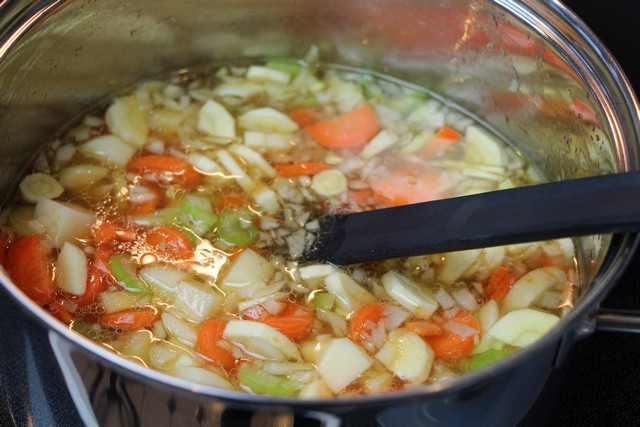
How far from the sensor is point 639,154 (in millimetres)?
1101

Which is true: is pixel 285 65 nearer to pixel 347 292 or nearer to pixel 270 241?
pixel 270 241

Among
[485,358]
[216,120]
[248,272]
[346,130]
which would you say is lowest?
[485,358]

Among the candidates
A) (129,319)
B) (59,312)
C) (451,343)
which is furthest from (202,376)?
(451,343)

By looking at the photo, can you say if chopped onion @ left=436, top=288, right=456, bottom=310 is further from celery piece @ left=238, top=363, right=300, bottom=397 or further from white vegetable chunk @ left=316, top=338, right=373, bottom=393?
celery piece @ left=238, top=363, right=300, bottom=397

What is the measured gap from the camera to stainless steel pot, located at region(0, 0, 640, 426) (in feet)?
2.75

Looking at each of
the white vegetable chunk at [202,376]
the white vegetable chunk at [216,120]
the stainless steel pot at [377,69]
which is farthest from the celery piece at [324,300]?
the white vegetable chunk at [216,120]

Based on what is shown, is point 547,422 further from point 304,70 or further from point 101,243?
point 304,70

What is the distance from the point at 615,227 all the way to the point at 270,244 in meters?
0.60

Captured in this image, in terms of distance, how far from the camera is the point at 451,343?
3.92 ft

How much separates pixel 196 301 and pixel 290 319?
0.16 meters

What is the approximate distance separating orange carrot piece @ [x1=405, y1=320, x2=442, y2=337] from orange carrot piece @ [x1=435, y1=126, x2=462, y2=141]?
52cm

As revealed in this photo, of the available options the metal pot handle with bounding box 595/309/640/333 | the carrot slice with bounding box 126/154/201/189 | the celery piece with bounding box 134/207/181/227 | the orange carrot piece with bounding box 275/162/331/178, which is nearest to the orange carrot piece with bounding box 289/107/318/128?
the orange carrot piece with bounding box 275/162/331/178

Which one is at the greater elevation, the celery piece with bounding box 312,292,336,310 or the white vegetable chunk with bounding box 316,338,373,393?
the celery piece with bounding box 312,292,336,310

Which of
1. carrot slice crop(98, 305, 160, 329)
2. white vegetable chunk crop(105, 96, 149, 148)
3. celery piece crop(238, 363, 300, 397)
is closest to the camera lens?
celery piece crop(238, 363, 300, 397)
